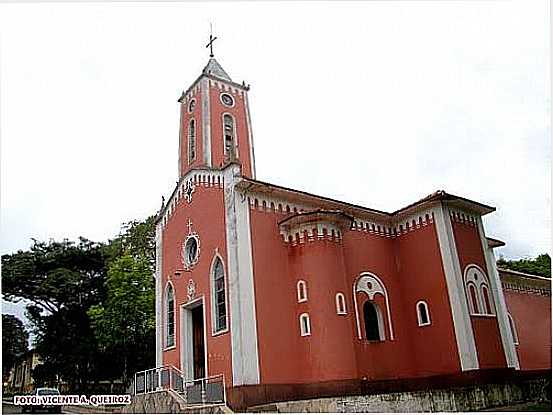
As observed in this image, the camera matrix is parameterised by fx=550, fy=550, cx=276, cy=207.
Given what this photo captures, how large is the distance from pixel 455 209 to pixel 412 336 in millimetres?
3279

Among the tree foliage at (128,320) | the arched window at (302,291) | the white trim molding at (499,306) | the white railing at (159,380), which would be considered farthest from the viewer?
the tree foliage at (128,320)

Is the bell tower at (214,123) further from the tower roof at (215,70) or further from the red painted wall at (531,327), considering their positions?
the red painted wall at (531,327)

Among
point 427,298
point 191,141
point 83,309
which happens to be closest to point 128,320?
point 83,309

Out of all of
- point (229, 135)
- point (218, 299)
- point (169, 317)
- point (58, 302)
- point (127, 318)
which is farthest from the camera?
point (58, 302)

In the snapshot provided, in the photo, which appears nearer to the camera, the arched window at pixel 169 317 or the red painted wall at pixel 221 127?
the arched window at pixel 169 317

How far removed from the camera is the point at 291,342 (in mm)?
11508

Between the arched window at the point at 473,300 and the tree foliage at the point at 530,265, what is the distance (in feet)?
31.7

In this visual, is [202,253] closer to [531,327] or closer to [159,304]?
[159,304]

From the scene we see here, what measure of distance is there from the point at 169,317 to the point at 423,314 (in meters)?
6.39

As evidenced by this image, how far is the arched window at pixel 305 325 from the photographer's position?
11.4 m

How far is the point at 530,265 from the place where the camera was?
75.9 feet

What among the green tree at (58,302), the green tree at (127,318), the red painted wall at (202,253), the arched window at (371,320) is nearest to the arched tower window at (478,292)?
the arched window at (371,320)

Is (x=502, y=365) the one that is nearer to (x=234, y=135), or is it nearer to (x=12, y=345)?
(x=234, y=135)

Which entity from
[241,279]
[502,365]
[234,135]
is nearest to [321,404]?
[241,279]
